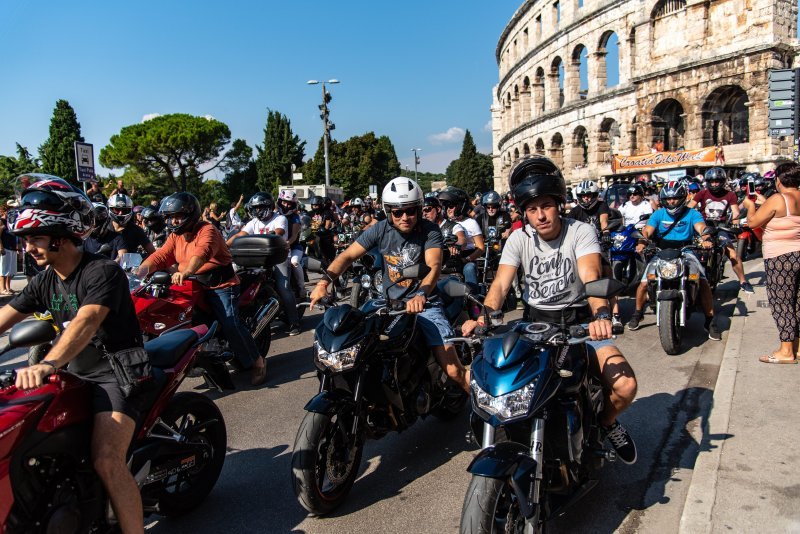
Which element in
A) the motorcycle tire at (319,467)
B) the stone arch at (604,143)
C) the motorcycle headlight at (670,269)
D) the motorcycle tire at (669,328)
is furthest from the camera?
the stone arch at (604,143)

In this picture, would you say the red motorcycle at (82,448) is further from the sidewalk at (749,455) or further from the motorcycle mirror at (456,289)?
the sidewalk at (749,455)

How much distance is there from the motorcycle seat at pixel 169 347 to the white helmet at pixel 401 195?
1.69m

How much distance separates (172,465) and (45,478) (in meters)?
0.80

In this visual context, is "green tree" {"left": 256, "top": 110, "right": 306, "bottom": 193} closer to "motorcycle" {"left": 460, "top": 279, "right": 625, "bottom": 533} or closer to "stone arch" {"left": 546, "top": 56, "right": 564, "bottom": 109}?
"stone arch" {"left": 546, "top": 56, "right": 564, "bottom": 109}

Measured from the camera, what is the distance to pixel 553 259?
359cm

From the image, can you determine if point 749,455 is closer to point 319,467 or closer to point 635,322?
point 319,467

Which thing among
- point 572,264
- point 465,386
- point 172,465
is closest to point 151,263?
point 172,465

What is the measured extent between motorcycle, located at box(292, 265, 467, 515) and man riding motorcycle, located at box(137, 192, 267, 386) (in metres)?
2.45

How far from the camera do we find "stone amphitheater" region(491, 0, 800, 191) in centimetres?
3016

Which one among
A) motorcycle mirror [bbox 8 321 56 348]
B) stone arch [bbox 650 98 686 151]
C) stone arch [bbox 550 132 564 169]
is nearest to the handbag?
motorcycle mirror [bbox 8 321 56 348]

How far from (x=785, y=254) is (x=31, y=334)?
615 centimetres

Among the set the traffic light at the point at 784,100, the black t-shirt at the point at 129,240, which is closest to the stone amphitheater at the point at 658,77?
the traffic light at the point at 784,100

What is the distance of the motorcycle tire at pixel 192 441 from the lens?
344cm

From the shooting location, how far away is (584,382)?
316 centimetres
